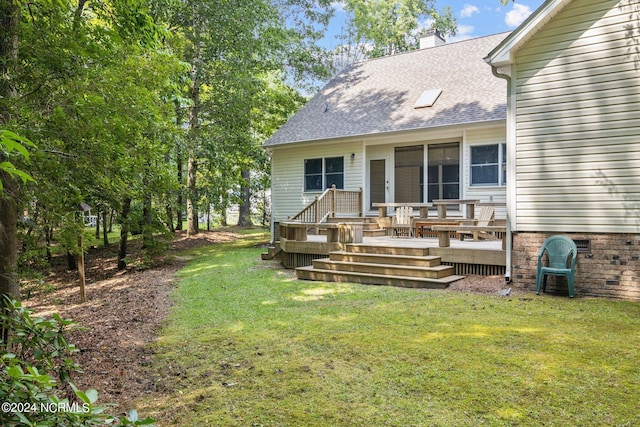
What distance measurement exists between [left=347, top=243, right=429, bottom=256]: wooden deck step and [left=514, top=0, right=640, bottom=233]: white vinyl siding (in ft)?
5.99

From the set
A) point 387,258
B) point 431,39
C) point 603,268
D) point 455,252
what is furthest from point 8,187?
point 431,39

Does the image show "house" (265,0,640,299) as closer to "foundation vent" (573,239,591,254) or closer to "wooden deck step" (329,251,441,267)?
"foundation vent" (573,239,591,254)

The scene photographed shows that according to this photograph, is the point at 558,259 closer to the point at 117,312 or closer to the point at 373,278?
the point at 373,278

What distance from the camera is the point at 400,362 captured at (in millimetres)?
4113

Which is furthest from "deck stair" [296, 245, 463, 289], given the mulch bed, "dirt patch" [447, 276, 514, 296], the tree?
the tree

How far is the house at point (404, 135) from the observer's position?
11344mm

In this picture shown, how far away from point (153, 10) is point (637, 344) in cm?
1452

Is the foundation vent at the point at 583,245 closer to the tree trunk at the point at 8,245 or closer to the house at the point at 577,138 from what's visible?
the house at the point at 577,138

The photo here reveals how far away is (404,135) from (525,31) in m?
5.44

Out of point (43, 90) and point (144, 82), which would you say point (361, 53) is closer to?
point (144, 82)

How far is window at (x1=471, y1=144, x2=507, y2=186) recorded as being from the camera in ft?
35.9

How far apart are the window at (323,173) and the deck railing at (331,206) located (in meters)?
0.92

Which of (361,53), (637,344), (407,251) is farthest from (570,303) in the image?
Answer: (361,53)

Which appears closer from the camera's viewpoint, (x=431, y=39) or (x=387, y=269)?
(x=387, y=269)
